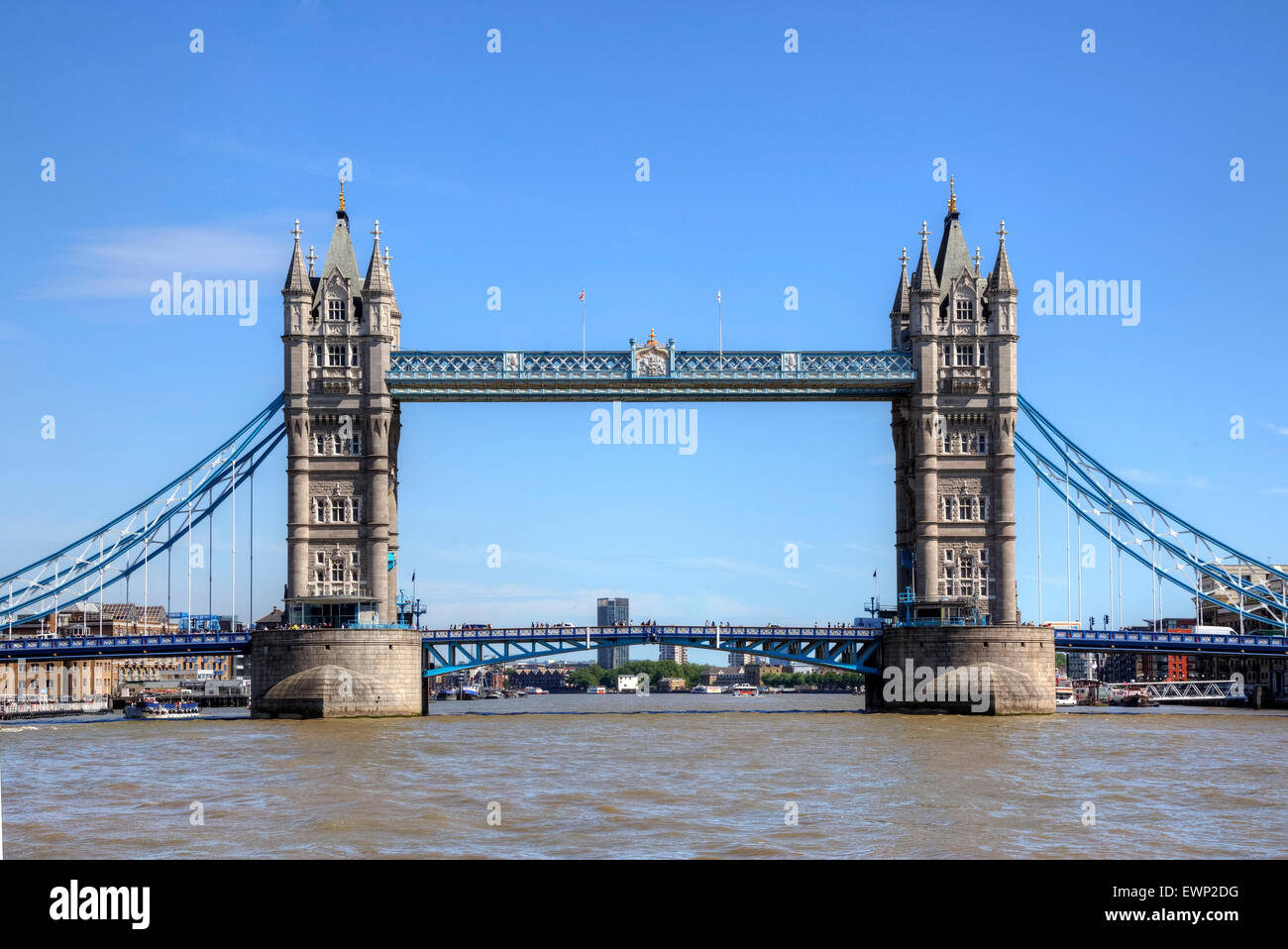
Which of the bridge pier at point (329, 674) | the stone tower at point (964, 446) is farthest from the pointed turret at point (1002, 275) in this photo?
the bridge pier at point (329, 674)

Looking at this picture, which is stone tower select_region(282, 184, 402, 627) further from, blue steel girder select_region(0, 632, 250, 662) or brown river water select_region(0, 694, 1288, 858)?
brown river water select_region(0, 694, 1288, 858)

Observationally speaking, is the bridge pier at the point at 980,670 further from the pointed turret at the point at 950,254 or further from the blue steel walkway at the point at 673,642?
the pointed turret at the point at 950,254

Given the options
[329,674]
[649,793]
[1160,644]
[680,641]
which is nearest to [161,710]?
[329,674]

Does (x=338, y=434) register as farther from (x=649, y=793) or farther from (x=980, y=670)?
(x=649, y=793)

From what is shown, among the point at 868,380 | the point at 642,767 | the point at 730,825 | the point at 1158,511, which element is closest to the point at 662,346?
the point at 868,380

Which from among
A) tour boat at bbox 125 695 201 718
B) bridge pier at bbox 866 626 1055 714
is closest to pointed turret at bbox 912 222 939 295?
bridge pier at bbox 866 626 1055 714

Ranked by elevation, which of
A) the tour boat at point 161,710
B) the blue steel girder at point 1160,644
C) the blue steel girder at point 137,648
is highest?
the blue steel girder at point 137,648
